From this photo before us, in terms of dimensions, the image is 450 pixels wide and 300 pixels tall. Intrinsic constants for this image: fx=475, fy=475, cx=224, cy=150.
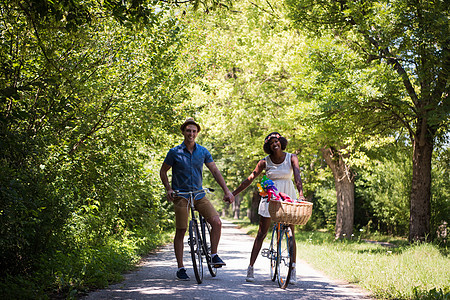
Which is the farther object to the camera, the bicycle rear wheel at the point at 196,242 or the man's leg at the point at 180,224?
the man's leg at the point at 180,224

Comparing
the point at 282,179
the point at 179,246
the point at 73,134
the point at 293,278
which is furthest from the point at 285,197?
the point at 73,134

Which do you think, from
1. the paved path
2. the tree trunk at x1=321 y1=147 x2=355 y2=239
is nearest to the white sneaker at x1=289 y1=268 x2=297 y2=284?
the paved path

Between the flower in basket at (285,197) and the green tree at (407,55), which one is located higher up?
the green tree at (407,55)

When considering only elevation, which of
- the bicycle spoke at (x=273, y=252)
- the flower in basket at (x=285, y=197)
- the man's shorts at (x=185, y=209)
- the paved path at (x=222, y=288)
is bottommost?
the paved path at (x=222, y=288)

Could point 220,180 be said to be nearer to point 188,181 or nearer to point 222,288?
point 188,181

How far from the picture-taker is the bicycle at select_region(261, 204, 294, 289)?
6777mm

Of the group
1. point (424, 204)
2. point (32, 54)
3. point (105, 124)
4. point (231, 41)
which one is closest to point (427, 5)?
point (424, 204)

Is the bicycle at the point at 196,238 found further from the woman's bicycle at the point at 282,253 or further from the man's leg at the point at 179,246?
the woman's bicycle at the point at 282,253

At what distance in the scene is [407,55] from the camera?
1219cm

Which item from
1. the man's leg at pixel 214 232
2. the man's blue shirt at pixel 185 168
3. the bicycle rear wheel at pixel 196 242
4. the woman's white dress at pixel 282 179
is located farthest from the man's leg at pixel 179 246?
the woman's white dress at pixel 282 179

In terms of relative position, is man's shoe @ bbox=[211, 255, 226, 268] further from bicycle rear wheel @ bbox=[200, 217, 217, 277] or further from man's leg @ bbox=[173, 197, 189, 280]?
man's leg @ bbox=[173, 197, 189, 280]

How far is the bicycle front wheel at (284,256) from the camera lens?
6.76 metres

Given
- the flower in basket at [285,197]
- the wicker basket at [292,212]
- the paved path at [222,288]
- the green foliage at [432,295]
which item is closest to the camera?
the green foliage at [432,295]

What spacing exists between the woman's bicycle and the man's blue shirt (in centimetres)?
142
